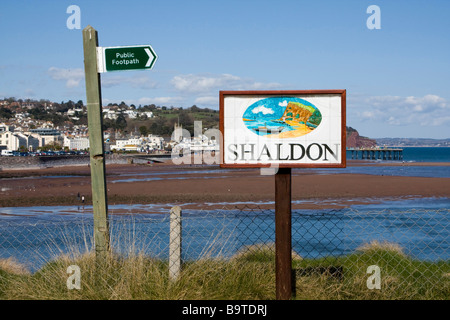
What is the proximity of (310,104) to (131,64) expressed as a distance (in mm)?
2147

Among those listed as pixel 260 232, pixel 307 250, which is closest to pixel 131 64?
pixel 307 250

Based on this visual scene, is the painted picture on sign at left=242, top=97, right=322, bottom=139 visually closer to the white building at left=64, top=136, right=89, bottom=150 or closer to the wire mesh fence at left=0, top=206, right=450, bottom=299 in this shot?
the wire mesh fence at left=0, top=206, right=450, bottom=299

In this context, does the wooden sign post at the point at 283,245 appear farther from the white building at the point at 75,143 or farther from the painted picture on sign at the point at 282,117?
the white building at the point at 75,143

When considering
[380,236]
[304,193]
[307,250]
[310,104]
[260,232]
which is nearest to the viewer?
[310,104]

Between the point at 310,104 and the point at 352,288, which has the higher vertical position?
the point at 310,104

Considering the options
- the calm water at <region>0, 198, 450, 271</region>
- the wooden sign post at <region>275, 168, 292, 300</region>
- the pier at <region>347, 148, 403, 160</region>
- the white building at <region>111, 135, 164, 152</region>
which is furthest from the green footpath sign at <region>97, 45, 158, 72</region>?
the white building at <region>111, 135, 164, 152</region>

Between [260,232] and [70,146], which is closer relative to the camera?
[260,232]

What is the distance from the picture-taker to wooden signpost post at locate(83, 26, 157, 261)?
6.16 meters

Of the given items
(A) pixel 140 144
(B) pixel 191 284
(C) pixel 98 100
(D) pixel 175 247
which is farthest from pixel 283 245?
(A) pixel 140 144

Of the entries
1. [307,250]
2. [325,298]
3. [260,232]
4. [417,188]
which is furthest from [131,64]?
[417,188]

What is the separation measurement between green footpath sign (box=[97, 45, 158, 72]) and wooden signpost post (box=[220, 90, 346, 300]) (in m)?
1.15
